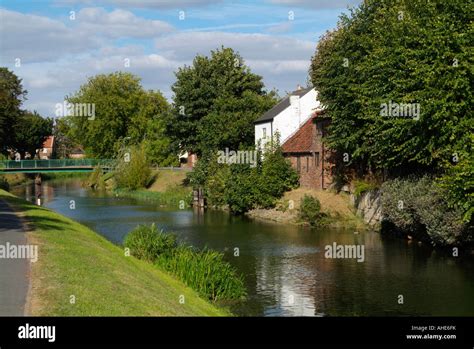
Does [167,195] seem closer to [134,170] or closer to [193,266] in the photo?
[134,170]

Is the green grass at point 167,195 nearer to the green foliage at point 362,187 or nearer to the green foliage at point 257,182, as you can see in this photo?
the green foliage at point 257,182

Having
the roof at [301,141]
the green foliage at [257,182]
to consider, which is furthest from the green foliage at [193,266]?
the roof at [301,141]

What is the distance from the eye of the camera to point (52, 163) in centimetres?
9681

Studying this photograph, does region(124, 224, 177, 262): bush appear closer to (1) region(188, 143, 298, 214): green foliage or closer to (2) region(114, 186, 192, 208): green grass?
(1) region(188, 143, 298, 214): green foliage

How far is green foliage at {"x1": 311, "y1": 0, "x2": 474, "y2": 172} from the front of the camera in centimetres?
3275

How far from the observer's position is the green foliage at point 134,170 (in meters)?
82.9

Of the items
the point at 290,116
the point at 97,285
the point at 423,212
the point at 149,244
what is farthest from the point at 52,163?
the point at 97,285

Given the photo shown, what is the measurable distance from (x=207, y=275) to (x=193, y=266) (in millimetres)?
773

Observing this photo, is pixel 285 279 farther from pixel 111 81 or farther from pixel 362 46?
pixel 111 81

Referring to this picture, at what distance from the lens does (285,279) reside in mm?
29062

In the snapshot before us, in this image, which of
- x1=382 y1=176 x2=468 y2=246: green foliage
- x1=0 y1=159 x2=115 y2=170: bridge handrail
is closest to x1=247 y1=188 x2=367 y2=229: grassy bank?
x1=382 y1=176 x2=468 y2=246: green foliage

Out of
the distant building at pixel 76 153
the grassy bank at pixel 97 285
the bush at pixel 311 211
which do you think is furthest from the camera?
the distant building at pixel 76 153
